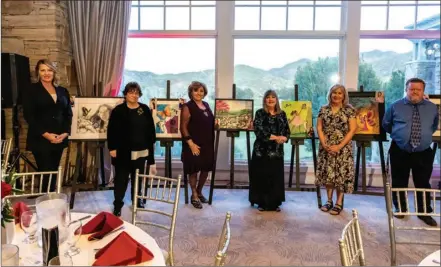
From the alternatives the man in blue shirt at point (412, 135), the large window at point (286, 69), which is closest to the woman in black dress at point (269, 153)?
the man in blue shirt at point (412, 135)

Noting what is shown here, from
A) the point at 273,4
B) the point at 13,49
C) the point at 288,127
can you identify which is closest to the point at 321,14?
A: the point at 273,4

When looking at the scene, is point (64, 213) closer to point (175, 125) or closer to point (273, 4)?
point (175, 125)

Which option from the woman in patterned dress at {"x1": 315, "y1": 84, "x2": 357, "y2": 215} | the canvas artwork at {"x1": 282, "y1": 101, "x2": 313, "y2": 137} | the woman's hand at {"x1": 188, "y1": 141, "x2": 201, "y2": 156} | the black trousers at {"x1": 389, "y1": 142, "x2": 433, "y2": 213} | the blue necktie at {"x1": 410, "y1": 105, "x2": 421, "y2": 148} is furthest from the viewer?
the canvas artwork at {"x1": 282, "y1": 101, "x2": 313, "y2": 137}

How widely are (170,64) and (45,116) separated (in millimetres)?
1811

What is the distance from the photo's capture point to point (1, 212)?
4.10 ft

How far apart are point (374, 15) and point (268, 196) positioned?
2.59 meters

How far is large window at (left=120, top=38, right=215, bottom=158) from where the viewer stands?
475 centimetres

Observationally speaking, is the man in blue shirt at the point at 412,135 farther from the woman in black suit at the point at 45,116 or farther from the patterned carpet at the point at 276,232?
the woman in black suit at the point at 45,116

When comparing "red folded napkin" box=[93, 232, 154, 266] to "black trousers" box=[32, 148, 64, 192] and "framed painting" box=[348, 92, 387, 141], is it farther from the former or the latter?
"framed painting" box=[348, 92, 387, 141]

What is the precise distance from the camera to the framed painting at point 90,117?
3678 millimetres

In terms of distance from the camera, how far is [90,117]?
371cm

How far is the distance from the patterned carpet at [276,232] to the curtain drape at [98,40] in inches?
51.3

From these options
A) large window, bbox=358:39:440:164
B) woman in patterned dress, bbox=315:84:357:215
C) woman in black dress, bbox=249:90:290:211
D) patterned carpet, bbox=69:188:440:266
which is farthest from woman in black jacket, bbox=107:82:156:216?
large window, bbox=358:39:440:164

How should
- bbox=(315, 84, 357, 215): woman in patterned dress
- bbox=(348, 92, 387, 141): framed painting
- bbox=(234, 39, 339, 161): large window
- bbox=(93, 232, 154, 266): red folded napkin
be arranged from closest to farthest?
bbox=(93, 232, 154, 266): red folded napkin
bbox=(315, 84, 357, 215): woman in patterned dress
bbox=(348, 92, 387, 141): framed painting
bbox=(234, 39, 339, 161): large window
